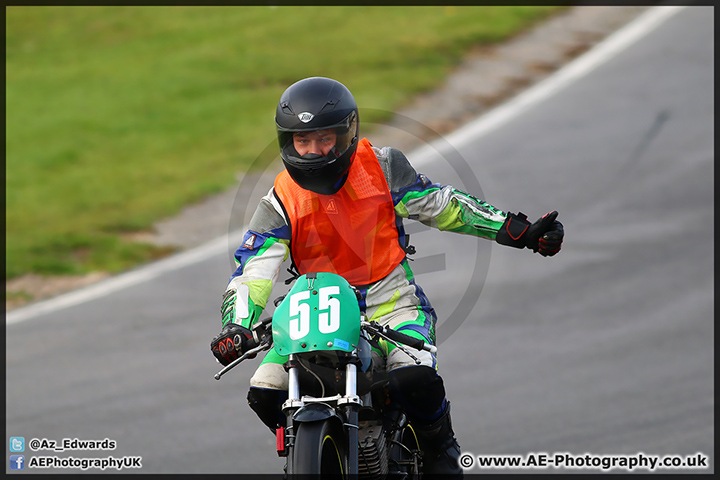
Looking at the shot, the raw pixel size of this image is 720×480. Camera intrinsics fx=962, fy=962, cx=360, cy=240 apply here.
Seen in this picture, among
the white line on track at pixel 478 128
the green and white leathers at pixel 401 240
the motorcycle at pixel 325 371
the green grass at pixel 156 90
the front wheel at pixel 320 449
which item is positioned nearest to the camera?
the front wheel at pixel 320 449

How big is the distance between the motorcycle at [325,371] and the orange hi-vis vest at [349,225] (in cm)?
46

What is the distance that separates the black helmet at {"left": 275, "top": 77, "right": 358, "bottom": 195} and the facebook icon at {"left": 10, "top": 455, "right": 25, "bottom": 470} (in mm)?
4495

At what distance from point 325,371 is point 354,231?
896 millimetres

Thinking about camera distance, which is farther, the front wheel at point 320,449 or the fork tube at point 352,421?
the fork tube at point 352,421

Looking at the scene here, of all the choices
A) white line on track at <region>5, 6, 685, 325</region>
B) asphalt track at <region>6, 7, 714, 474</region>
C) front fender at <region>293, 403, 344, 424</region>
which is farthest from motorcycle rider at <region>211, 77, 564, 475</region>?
white line on track at <region>5, 6, 685, 325</region>

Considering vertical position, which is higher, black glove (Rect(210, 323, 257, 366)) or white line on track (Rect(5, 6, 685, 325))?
white line on track (Rect(5, 6, 685, 325))

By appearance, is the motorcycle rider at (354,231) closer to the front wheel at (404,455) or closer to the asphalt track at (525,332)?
the front wheel at (404,455)

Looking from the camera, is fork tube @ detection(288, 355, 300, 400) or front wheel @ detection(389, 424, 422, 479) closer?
fork tube @ detection(288, 355, 300, 400)

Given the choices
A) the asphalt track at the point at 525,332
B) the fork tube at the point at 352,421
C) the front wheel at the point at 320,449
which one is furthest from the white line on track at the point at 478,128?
the front wheel at the point at 320,449

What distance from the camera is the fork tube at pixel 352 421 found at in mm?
4293

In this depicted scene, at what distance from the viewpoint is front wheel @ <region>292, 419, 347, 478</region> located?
4.08 metres
